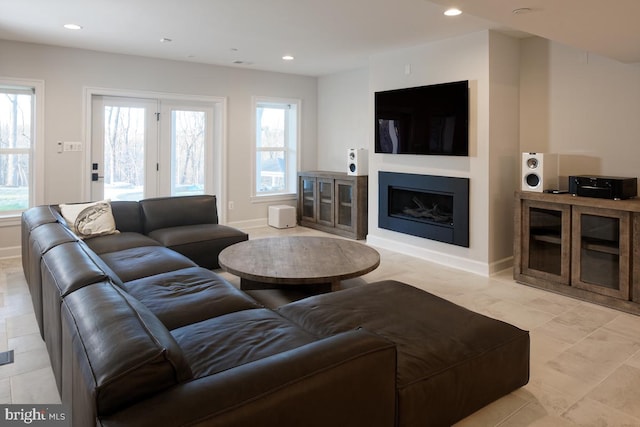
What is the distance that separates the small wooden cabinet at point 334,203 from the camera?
6172 millimetres

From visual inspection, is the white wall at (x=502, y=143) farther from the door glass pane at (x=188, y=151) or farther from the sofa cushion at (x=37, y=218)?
the door glass pane at (x=188, y=151)

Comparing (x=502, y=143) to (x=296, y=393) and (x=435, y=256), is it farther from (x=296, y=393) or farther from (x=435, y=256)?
(x=296, y=393)

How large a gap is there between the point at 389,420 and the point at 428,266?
3.39 m

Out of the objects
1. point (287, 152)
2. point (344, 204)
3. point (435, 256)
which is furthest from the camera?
point (287, 152)

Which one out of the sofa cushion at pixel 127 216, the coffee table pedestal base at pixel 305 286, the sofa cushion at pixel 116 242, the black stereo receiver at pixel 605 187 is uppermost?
the black stereo receiver at pixel 605 187

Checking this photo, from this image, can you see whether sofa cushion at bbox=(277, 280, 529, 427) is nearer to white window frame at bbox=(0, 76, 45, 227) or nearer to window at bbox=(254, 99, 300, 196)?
white window frame at bbox=(0, 76, 45, 227)

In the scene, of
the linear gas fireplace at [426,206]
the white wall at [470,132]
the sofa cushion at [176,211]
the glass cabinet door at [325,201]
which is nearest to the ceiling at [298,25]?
the white wall at [470,132]

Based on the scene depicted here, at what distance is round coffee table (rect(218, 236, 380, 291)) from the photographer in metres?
3.06

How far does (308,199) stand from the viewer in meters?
7.15

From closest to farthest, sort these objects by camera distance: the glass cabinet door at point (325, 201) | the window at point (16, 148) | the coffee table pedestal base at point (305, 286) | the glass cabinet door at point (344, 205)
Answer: the coffee table pedestal base at point (305, 286) → the window at point (16, 148) → the glass cabinet door at point (344, 205) → the glass cabinet door at point (325, 201)

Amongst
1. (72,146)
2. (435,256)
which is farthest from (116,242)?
(435,256)

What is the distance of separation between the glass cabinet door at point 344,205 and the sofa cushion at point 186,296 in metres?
3.52

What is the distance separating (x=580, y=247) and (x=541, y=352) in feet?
4.52
